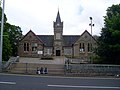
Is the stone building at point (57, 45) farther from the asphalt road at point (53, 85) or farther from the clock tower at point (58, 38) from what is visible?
the asphalt road at point (53, 85)

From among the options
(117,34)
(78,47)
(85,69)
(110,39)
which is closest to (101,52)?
(110,39)

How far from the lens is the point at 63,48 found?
8638 cm

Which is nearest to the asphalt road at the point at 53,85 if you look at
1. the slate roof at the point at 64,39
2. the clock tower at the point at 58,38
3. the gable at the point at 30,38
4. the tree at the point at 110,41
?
the tree at the point at 110,41

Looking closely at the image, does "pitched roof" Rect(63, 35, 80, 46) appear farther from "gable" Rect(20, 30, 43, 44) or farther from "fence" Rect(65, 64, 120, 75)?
"fence" Rect(65, 64, 120, 75)

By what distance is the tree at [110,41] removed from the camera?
134ft

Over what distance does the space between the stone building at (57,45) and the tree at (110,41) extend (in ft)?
119

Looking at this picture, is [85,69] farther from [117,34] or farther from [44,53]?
[44,53]

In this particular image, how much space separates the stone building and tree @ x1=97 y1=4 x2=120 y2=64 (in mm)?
36351

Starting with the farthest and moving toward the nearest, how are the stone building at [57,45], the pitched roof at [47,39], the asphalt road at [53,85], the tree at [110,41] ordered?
the pitched roof at [47,39] → the stone building at [57,45] → the tree at [110,41] → the asphalt road at [53,85]

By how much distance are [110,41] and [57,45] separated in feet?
143

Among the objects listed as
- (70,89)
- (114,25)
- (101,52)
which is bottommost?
(70,89)

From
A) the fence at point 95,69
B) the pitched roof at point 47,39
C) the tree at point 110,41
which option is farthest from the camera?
the pitched roof at point 47,39

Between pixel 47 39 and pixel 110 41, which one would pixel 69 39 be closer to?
pixel 47 39

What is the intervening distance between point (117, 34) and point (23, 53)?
158ft
